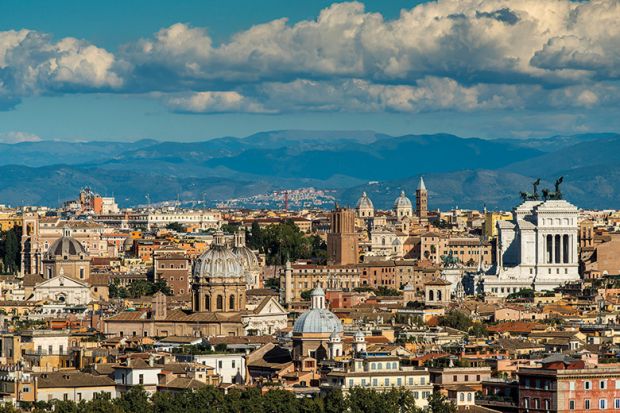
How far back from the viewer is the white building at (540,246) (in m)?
146

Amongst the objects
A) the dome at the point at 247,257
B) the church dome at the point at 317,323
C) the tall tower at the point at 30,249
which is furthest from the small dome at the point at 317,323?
the tall tower at the point at 30,249

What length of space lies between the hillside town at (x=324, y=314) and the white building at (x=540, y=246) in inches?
5.6

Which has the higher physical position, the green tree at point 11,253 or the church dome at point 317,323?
the green tree at point 11,253

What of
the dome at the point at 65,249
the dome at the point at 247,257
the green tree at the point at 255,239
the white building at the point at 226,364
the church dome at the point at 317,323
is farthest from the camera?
the green tree at the point at 255,239

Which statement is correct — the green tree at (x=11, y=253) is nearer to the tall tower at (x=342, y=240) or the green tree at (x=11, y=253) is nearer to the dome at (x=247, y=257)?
the tall tower at (x=342, y=240)

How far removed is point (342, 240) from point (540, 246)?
1478 centimetres

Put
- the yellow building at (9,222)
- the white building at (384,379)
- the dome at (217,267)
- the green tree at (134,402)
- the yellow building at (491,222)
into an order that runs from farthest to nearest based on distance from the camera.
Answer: the yellow building at (491,222) → the yellow building at (9,222) → the dome at (217,267) → the white building at (384,379) → the green tree at (134,402)

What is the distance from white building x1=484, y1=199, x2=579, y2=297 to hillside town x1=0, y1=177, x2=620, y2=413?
14 cm

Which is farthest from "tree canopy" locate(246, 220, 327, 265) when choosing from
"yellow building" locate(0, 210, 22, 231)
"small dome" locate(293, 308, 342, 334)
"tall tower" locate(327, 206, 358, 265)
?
"small dome" locate(293, 308, 342, 334)

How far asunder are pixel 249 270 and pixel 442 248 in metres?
36.2

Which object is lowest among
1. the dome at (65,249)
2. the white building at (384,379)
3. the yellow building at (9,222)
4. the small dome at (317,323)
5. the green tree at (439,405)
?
the green tree at (439,405)

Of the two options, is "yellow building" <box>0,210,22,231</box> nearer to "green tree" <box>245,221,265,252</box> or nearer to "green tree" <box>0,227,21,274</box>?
"green tree" <box>0,227,21,274</box>

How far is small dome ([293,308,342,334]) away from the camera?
279ft

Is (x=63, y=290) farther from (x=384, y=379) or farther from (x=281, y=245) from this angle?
(x=384, y=379)
